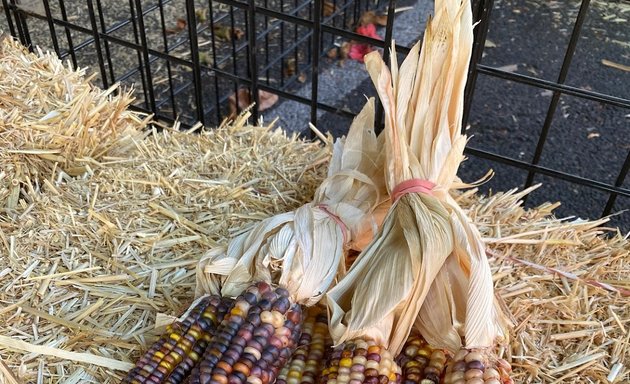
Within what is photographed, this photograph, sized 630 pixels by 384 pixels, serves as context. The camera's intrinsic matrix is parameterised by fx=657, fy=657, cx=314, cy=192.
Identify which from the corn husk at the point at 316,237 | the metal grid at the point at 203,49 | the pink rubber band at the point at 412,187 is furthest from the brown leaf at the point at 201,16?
the pink rubber band at the point at 412,187

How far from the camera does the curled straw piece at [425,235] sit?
1.16 metres

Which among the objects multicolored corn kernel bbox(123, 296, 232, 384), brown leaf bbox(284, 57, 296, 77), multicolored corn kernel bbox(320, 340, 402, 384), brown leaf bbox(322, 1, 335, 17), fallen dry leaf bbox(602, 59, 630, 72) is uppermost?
multicolored corn kernel bbox(320, 340, 402, 384)

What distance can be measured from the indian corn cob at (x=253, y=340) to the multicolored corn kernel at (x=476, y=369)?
11.1 inches

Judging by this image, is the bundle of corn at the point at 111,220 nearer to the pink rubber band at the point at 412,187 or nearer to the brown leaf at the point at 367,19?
the pink rubber band at the point at 412,187

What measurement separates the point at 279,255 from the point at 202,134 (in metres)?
0.67

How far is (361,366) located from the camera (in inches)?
43.5

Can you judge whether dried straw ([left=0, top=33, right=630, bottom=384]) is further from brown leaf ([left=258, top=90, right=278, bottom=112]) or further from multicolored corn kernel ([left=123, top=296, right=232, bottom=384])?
brown leaf ([left=258, top=90, right=278, bottom=112])

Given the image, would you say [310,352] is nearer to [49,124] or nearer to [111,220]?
[111,220]

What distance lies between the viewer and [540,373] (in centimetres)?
125

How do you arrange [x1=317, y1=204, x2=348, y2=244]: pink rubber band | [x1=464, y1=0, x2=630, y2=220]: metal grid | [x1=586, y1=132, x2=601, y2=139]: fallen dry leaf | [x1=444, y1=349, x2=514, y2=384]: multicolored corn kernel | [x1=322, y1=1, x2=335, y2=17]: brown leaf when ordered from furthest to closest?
[x1=322, y1=1, x2=335, y2=17]: brown leaf
[x1=586, y1=132, x2=601, y2=139]: fallen dry leaf
[x1=464, y1=0, x2=630, y2=220]: metal grid
[x1=317, y1=204, x2=348, y2=244]: pink rubber band
[x1=444, y1=349, x2=514, y2=384]: multicolored corn kernel

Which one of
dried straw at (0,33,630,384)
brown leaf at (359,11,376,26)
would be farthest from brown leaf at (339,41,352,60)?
dried straw at (0,33,630,384)

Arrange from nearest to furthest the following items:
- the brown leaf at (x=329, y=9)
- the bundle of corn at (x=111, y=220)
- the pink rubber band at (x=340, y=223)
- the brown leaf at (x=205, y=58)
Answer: the bundle of corn at (x=111, y=220)
the pink rubber band at (x=340, y=223)
the brown leaf at (x=205, y=58)
the brown leaf at (x=329, y=9)

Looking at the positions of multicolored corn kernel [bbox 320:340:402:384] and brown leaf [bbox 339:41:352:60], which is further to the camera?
brown leaf [bbox 339:41:352:60]

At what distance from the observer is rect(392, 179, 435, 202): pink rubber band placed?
1309 millimetres
